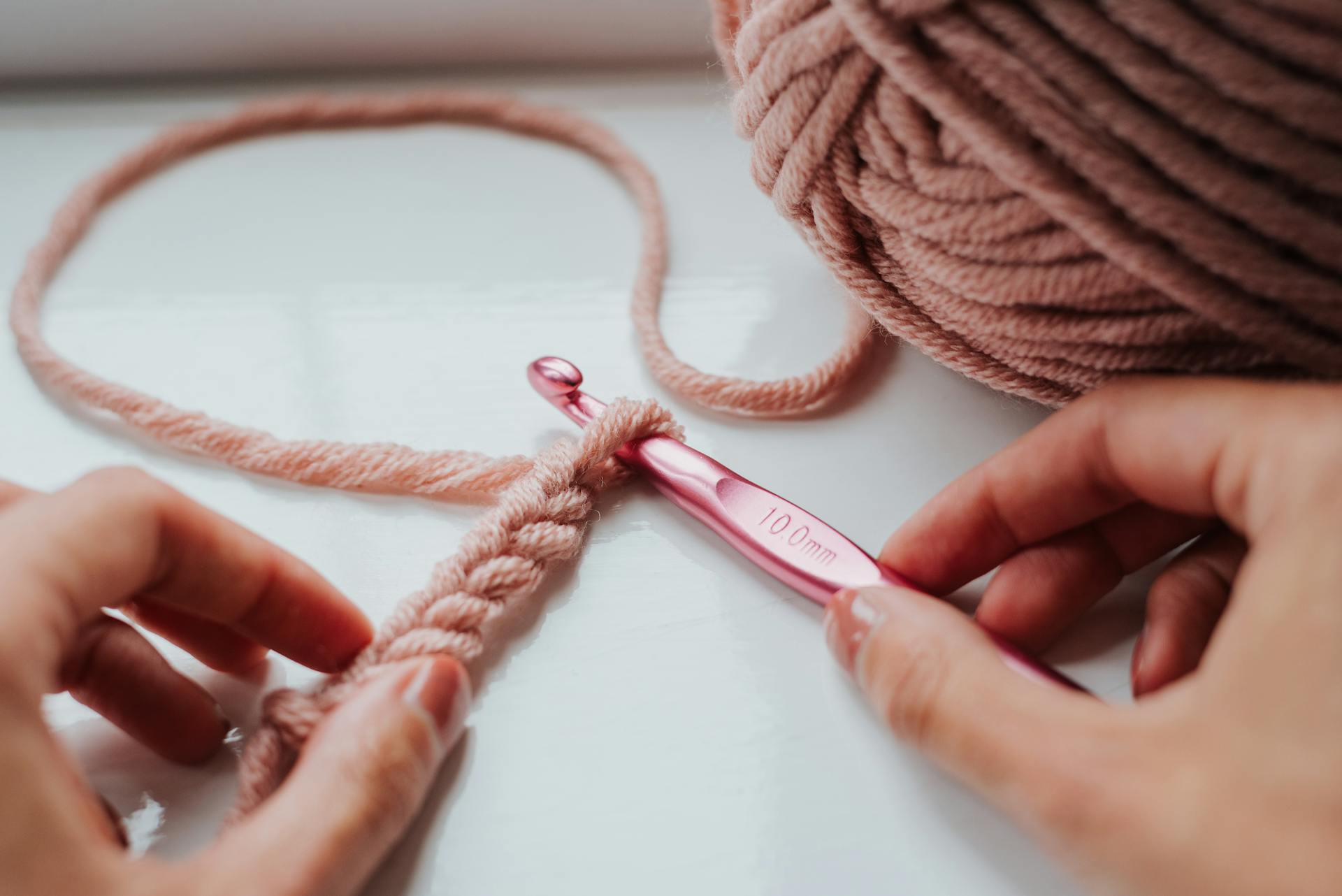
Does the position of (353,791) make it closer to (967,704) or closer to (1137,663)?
(967,704)

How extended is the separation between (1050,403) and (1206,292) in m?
0.12

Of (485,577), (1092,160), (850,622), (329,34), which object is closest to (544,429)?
(485,577)

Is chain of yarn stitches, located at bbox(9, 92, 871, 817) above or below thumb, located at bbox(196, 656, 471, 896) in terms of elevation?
above

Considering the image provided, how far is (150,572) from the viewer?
17.2 inches

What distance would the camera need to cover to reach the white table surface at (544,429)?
46 centimetres

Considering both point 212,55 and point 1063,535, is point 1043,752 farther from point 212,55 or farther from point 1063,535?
point 212,55

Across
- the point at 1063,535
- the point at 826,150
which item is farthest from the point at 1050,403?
the point at 826,150

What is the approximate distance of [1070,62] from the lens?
41 centimetres

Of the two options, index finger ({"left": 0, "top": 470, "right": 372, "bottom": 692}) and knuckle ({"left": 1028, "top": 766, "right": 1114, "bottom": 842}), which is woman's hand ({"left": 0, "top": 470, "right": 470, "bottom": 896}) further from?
knuckle ({"left": 1028, "top": 766, "right": 1114, "bottom": 842})

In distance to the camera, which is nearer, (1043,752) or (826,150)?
(1043,752)

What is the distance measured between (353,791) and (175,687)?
4.8 inches

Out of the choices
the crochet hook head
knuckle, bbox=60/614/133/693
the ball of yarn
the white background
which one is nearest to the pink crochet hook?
the crochet hook head

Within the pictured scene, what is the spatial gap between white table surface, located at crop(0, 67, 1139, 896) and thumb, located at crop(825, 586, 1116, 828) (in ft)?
0.16

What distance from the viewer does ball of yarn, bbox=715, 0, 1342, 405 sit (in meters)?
0.39
